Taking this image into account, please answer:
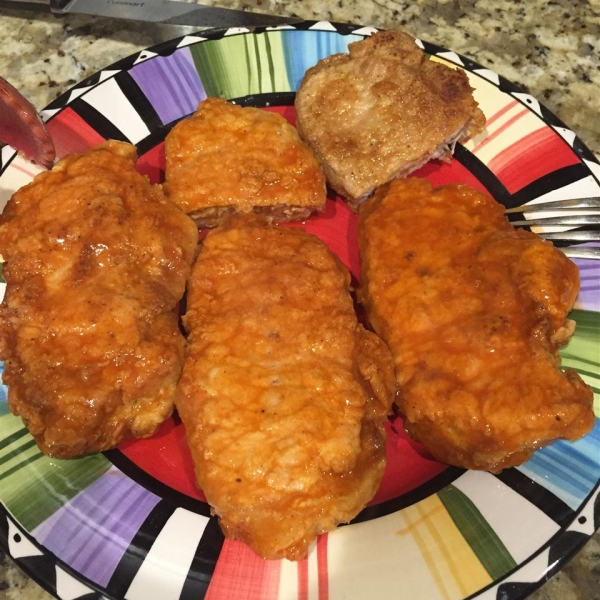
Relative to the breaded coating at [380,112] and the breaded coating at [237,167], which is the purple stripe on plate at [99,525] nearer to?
the breaded coating at [237,167]

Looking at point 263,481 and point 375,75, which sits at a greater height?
point 375,75

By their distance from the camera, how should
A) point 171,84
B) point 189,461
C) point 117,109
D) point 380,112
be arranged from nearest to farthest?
point 189,461
point 380,112
point 117,109
point 171,84

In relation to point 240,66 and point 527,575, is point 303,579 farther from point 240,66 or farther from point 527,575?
point 240,66

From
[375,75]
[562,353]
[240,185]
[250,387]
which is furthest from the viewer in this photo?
[375,75]

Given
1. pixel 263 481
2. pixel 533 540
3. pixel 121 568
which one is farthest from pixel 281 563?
pixel 533 540

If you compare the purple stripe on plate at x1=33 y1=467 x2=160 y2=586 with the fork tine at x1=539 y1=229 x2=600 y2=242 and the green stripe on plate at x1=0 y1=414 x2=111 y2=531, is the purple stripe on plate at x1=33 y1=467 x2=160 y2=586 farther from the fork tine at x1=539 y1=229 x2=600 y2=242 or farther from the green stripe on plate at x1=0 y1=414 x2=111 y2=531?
the fork tine at x1=539 y1=229 x2=600 y2=242

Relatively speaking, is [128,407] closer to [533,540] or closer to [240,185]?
[240,185]

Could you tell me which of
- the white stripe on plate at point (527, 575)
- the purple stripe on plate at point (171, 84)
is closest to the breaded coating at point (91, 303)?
the purple stripe on plate at point (171, 84)

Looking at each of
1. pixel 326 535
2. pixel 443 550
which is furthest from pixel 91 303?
pixel 443 550

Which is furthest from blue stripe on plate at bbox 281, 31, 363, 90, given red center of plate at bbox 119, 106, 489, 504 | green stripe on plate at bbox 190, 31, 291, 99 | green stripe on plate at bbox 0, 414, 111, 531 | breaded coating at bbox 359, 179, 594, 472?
green stripe on plate at bbox 0, 414, 111, 531
